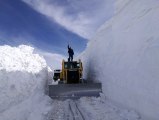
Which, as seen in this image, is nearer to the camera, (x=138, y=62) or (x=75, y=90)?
(x=138, y=62)

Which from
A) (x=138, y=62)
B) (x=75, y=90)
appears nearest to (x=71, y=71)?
(x=75, y=90)

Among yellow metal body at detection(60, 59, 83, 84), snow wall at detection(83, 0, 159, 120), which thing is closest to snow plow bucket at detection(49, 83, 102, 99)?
snow wall at detection(83, 0, 159, 120)

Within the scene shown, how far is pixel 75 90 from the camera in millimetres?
15117

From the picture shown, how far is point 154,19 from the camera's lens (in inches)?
340

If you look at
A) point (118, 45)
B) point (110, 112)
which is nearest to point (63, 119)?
point (110, 112)

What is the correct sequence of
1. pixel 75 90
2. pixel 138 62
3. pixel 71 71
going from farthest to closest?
pixel 71 71
pixel 75 90
pixel 138 62

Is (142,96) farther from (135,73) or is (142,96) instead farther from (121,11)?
(121,11)

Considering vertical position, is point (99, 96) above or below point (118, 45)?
below

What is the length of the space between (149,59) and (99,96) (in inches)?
272

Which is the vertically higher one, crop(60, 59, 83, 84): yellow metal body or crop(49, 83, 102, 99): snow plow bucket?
crop(60, 59, 83, 84): yellow metal body

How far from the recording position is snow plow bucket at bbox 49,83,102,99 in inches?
586

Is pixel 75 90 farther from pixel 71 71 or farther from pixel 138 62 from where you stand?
pixel 138 62

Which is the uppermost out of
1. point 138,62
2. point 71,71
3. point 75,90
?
point 71,71

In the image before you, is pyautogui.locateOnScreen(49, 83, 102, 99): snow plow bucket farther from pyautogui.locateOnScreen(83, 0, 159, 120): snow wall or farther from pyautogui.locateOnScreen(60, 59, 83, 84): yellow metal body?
pyautogui.locateOnScreen(60, 59, 83, 84): yellow metal body
